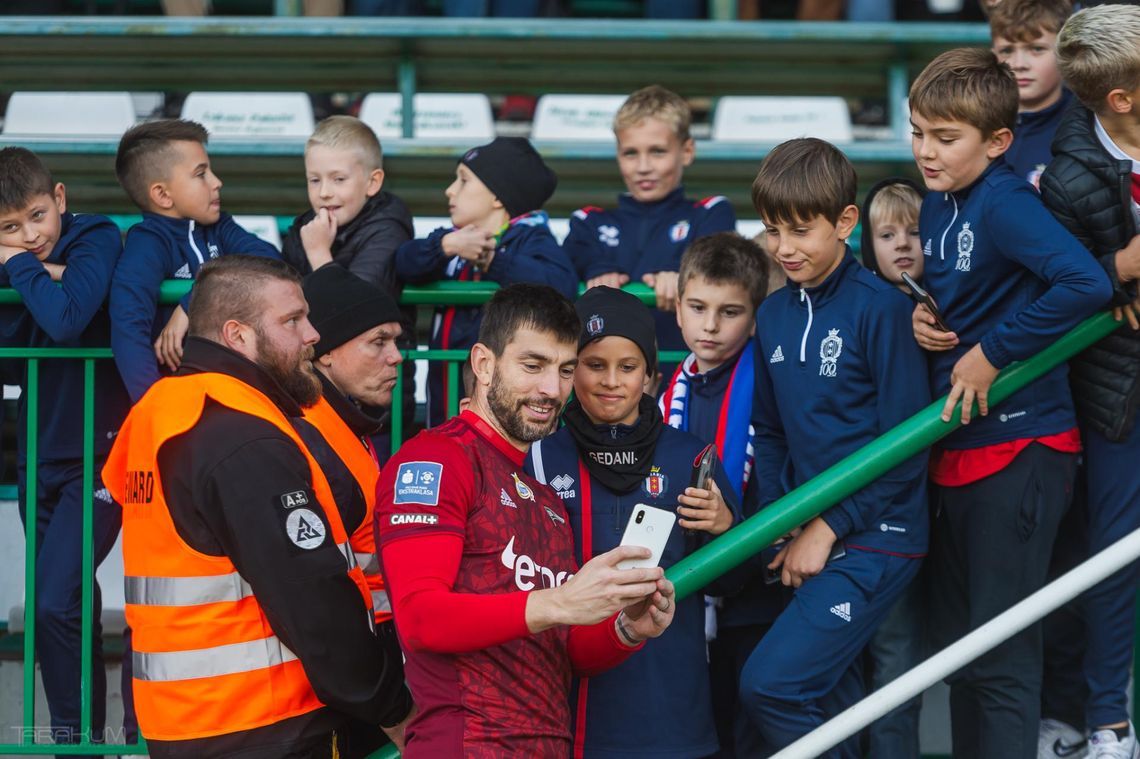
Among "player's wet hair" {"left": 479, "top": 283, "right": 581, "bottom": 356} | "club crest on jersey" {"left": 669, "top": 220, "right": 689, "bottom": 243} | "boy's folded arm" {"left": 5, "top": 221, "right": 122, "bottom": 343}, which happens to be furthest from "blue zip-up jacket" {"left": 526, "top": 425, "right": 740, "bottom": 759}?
"club crest on jersey" {"left": 669, "top": 220, "right": 689, "bottom": 243}

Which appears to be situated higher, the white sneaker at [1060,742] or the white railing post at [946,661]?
the white railing post at [946,661]

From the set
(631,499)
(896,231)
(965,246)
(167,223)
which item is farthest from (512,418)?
(167,223)

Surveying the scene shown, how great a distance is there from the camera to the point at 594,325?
10.7 ft

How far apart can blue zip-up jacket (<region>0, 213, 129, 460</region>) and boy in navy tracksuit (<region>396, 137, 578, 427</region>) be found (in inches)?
34.7

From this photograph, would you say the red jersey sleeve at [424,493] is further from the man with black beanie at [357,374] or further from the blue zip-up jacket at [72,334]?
the blue zip-up jacket at [72,334]

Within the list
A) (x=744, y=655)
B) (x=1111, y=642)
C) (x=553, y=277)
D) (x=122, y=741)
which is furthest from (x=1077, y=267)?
(x=122, y=741)

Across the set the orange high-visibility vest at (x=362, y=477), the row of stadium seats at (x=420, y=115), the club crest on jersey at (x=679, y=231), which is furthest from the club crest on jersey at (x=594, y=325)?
the row of stadium seats at (x=420, y=115)

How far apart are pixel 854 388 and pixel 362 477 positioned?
1191 mm

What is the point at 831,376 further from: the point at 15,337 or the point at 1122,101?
the point at 15,337

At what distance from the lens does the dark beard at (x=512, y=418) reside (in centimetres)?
288

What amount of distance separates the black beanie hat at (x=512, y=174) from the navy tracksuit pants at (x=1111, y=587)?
1.94m

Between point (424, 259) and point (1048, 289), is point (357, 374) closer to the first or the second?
point (424, 259)

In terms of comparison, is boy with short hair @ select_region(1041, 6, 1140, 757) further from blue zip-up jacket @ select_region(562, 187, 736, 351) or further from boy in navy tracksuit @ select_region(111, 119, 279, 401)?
boy in navy tracksuit @ select_region(111, 119, 279, 401)

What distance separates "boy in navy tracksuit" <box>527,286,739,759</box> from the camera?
120 inches
